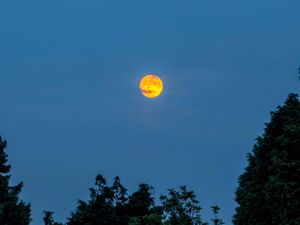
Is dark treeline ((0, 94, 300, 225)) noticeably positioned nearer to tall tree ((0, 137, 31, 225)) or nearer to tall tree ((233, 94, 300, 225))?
tall tree ((233, 94, 300, 225))

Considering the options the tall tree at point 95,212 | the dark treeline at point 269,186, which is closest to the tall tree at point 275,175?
the dark treeline at point 269,186

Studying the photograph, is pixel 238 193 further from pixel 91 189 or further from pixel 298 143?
pixel 91 189

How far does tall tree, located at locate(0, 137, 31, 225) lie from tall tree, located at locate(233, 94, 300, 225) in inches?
604

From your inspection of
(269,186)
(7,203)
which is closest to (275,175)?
(269,186)

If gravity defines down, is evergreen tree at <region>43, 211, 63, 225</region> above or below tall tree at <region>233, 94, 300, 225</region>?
above

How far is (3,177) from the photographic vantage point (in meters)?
38.3

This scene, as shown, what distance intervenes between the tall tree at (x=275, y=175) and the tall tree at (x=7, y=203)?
50.3ft

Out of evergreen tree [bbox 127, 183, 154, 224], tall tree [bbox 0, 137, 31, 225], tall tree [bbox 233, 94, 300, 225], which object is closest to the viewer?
tall tree [bbox 233, 94, 300, 225]

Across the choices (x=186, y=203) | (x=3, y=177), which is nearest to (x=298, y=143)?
(x=186, y=203)

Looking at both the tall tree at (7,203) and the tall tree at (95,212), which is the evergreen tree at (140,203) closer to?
the tall tree at (95,212)

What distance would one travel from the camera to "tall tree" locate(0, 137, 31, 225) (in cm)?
3812

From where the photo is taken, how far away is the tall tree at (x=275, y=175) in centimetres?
2631

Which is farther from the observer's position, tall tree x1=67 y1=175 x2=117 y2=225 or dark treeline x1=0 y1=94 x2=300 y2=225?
tall tree x1=67 y1=175 x2=117 y2=225

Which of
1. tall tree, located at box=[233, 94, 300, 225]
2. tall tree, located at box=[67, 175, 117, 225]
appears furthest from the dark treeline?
tall tree, located at box=[67, 175, 117, 225]
